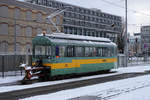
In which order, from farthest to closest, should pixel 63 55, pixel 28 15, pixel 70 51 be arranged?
1. pixel 28 15
2. pixel 70 51
3. pixel 63 55

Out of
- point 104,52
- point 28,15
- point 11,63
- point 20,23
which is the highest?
point 28,15

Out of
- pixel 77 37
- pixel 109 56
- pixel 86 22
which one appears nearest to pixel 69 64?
pixel 77 37

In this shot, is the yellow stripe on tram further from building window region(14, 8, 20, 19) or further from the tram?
building window region(14, 8, 20, 19)

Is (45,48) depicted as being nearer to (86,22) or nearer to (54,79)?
(54,79)

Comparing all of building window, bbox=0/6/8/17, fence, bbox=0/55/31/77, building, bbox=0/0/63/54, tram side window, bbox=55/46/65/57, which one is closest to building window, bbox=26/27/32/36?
building, bbox=0/0/63/54

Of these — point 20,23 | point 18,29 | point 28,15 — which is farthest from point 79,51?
point 28,15

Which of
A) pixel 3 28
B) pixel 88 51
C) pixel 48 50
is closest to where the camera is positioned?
pixel 48 50

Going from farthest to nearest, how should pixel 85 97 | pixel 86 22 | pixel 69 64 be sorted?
pixel 86 22 → pixel 69 64 → pixel 85 97

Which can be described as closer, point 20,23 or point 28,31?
point 20,23

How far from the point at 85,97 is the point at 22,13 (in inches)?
1483

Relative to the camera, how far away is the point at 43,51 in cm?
1695

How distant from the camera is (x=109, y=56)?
22672 mm

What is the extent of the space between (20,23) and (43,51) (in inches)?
1149

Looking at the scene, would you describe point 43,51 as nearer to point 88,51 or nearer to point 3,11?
point 88,51
